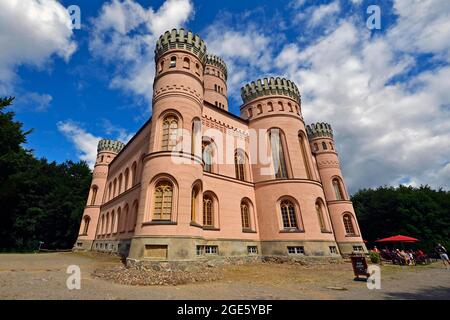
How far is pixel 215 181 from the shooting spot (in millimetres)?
18766

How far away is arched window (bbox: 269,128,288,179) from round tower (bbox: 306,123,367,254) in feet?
36.8

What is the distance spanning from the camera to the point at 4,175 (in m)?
28.7

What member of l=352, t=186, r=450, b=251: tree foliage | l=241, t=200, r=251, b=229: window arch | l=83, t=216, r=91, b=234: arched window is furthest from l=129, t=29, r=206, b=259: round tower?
l=352, t=186, r=450, b=251: tree foliage

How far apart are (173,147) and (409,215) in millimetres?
39898

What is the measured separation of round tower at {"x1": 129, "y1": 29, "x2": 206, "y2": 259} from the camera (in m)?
13.2

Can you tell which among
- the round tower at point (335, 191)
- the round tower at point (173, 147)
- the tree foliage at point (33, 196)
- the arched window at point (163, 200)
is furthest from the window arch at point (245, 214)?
the tree foliage at point (33, 196)

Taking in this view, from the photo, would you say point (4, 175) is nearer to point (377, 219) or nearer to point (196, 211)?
point (196, 211)

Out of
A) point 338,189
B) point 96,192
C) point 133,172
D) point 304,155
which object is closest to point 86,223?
point 96,192

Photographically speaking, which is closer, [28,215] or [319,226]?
[319,226]

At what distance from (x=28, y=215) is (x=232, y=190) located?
34.5m

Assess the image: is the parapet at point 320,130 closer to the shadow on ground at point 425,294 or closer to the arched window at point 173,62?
the arched window at point 173,62

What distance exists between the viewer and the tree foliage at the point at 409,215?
111 feet

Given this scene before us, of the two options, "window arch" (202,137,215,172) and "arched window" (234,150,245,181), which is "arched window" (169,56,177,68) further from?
"arched window" (234,150,245,181)
